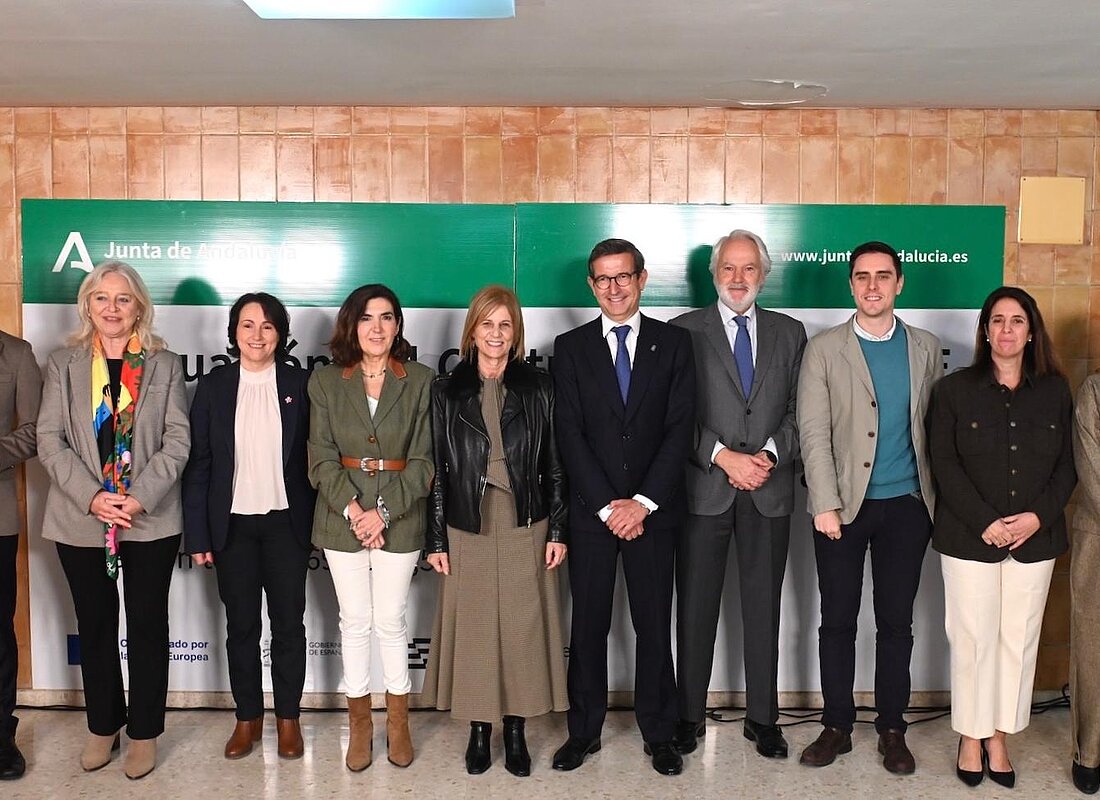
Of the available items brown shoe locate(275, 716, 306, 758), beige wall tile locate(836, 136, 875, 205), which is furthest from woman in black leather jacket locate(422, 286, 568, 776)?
beige wall tile locate(836, 136, 875, 205)

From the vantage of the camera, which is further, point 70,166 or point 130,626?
point 70,166

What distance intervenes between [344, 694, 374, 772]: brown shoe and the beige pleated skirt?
0.37 metres

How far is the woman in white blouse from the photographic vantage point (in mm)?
3535

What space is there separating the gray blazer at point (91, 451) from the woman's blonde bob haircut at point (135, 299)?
0.04 meters

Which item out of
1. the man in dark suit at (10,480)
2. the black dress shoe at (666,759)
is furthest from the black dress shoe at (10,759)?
the black dress shoe at (666,759)

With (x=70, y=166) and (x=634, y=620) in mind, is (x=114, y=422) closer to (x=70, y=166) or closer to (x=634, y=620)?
(x=70, y=166)

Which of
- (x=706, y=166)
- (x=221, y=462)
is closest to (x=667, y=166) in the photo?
(x=706, y=166)

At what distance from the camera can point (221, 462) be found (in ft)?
11.6

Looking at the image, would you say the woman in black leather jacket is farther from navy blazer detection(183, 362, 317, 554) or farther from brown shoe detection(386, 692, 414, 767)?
navy blazer detection(183, 362, 317, 554)

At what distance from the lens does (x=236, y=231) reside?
4250 millimetres

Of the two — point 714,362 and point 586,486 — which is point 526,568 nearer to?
point 586,486

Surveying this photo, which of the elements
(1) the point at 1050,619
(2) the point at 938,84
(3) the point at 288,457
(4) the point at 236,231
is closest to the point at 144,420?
(3) the point at 288,457

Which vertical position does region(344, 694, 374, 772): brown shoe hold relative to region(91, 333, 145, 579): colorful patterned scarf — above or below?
below

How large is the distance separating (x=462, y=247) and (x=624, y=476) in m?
1.37
